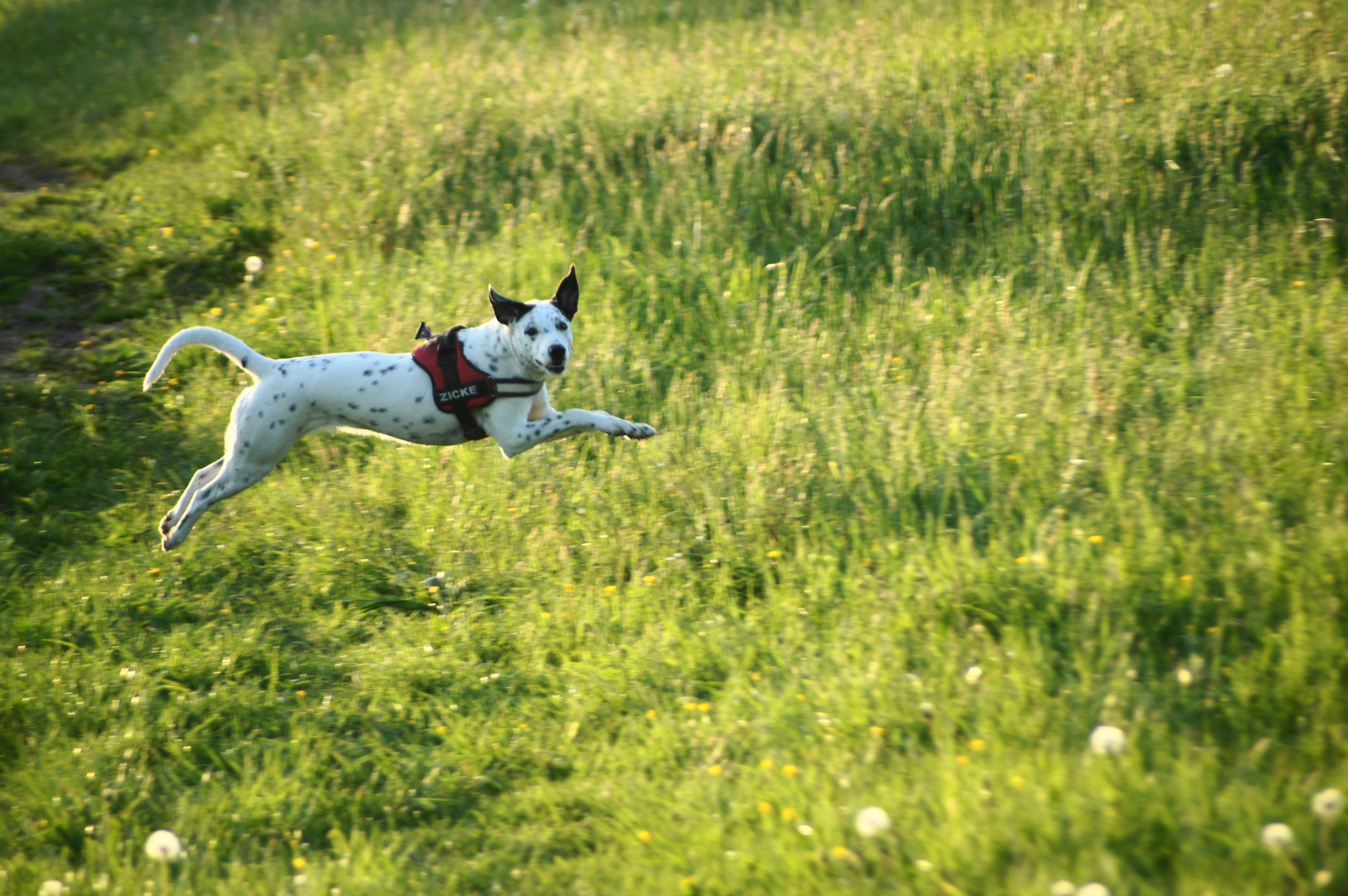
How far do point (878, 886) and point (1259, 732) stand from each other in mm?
1304

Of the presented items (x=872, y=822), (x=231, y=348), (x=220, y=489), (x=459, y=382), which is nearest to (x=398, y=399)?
(x=459, y=382)

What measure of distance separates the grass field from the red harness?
0.72 metres

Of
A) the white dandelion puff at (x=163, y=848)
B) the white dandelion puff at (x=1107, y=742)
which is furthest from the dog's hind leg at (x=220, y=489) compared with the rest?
the white dandelion puff at (x=1107, y=742)

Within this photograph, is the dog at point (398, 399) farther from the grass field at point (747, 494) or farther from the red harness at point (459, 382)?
the grass field at point (747, 494)

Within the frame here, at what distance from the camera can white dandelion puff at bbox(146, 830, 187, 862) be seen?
3521 mm

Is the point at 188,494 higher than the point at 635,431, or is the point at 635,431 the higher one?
the point at 635,431

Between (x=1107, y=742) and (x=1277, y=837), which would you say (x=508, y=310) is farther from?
(x=1277, y=837)

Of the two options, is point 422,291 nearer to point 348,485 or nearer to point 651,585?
point 348,485

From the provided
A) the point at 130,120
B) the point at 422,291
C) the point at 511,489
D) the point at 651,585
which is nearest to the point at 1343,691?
the point at 651,585

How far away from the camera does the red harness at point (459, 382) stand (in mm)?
4762

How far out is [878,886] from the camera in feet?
9.60

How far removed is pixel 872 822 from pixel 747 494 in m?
2.02

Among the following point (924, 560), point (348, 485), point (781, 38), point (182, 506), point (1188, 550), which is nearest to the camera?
point (1188, 550)

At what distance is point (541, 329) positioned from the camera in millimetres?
4590
